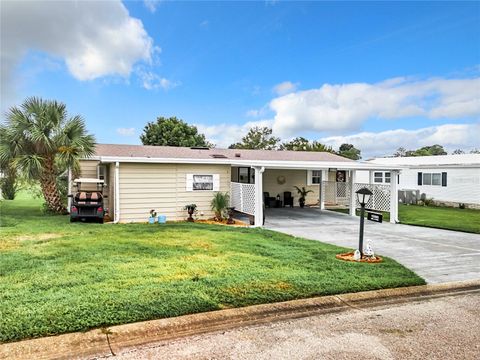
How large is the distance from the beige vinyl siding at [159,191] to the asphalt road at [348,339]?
30.1ft

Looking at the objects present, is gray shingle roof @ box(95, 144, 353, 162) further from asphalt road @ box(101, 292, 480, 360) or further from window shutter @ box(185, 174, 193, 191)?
asphalt road @ box(101, 292, 480, 360)

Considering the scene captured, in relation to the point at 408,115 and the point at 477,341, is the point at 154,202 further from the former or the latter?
the point at 408,115

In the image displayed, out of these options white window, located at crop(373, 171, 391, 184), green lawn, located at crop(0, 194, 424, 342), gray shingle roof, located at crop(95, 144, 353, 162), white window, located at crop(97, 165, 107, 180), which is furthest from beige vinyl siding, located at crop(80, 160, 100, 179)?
white window, located at crop(373, 171, 391, 184)

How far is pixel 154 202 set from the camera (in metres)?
12.3

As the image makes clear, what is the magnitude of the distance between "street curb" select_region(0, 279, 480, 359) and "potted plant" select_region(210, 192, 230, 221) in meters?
8.22

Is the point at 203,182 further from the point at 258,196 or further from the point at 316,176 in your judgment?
the point at 316,176

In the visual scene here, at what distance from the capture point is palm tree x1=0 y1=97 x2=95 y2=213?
1188cm

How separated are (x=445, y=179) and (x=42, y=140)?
67.6ft

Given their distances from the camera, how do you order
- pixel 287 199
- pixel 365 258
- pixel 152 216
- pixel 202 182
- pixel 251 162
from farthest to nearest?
pixel 287 199
pixel 202 182
pixel 152 216
pixel 251 162
pixel 365 258

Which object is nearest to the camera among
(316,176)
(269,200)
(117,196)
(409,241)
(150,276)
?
(150,276)

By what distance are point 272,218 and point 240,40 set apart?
394 inches

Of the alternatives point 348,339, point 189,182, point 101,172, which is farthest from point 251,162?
point 348,339

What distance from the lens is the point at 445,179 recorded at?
20.0 metres

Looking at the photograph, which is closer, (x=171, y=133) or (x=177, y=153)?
(x=177, y=153)
